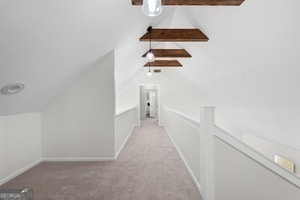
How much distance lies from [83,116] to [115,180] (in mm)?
1569

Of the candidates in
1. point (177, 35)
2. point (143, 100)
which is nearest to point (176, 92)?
point (143, 100)

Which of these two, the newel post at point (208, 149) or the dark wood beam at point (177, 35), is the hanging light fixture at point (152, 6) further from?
the dark wood beam at point (177, 35)

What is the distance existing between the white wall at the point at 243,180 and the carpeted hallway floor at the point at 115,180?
2.53 feet

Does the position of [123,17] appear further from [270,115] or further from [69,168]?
[270,115]

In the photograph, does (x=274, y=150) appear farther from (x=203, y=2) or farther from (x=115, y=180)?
(x=203, y=2)

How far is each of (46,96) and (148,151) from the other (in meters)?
2.52

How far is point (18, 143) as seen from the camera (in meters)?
3.63

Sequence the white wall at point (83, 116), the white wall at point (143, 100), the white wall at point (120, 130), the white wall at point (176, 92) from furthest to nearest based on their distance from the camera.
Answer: the white wall at point (143, 100) → the white wall at point (176, 92) → the white wall at point (120, 130) → the white wall at point (83, 116)

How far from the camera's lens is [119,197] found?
9.14ft

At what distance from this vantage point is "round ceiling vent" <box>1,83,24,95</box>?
108 inches

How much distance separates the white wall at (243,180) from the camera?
125 centimetres

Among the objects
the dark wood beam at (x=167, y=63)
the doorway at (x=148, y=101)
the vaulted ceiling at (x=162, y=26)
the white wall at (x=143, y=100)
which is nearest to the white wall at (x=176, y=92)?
the dark wood beam at (x=167, y=63)

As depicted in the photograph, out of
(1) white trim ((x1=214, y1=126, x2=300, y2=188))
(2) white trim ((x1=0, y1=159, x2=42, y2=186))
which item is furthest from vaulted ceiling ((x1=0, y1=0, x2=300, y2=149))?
(1) white trim ((x1=214, y1=126, x2=300, y2=188))

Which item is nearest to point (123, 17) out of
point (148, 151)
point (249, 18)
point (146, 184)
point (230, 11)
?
point (230, 11)
